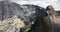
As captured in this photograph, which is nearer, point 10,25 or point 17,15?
point 10,25

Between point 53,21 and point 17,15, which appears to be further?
point 17,15

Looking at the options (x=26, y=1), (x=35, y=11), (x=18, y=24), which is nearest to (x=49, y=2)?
(x=26, y=1)

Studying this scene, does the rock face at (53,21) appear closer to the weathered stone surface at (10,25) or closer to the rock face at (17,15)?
the rock face at (17,15)

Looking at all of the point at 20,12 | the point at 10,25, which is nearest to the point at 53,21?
the point at 10,25

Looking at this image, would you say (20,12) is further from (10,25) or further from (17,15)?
(10,25)

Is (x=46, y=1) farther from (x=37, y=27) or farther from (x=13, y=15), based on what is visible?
(x=37, y=27)

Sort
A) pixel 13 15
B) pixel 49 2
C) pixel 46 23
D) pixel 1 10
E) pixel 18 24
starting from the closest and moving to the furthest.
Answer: pixel 46 23, pixel 18 24, pixel 13 15, pixel 1 10, pixel 49 2

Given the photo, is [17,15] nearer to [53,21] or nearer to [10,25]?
[10,25]

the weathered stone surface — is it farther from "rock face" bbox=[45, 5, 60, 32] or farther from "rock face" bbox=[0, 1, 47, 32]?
"rock face" bbox=[45, 5, 60, 32]

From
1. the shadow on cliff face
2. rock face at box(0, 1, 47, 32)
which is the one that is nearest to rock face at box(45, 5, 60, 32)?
rock face at box(0, 1, 47, 32)

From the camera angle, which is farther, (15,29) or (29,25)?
(29,25)

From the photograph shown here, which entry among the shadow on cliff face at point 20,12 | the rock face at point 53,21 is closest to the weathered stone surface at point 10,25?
the shadow on cliff face at point 20,12
